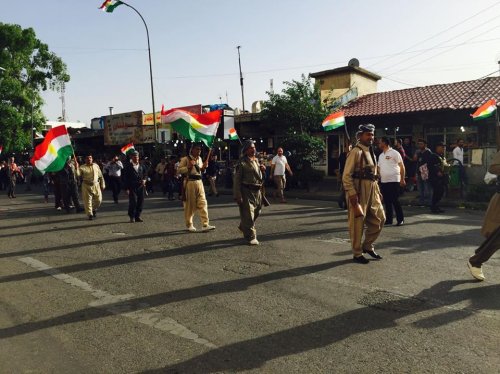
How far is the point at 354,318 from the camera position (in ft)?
14.0

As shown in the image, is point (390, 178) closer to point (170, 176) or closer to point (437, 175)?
point (437, 175)

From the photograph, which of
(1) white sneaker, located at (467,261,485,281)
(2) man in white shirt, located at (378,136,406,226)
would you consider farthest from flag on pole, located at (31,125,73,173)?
(1) white sneaker, located at (467,261,485,281)

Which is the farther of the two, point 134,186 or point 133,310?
point 134,186

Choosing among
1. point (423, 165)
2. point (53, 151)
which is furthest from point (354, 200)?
point (53, 151)

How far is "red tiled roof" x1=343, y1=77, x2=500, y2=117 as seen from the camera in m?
17.9

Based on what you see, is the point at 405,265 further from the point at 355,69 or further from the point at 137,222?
the point at 355,69

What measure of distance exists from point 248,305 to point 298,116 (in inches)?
588

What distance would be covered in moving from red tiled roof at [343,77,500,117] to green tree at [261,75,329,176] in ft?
7.32

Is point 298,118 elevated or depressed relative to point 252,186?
elevated

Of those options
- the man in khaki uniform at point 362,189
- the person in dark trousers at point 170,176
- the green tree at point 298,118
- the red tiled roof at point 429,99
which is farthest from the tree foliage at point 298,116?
the man in khaki uniform at point 362,189

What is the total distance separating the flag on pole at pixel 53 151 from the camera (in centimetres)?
1123

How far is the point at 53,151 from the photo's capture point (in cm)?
1138

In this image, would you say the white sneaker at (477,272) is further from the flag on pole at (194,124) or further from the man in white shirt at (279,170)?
the man in white shirt at (279,170)

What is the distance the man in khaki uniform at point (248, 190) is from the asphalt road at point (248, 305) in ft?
1.24
